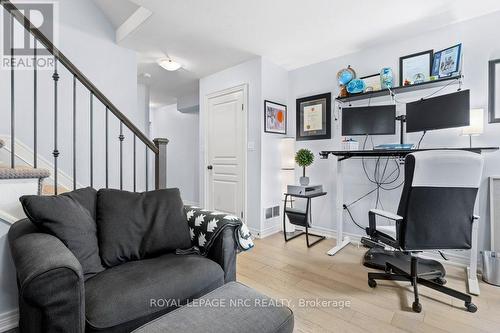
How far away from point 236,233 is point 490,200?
2384 mm

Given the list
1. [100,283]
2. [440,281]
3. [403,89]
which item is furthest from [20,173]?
[403,89]

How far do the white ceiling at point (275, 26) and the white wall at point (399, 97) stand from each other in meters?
0.11

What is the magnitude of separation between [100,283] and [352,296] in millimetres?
1688

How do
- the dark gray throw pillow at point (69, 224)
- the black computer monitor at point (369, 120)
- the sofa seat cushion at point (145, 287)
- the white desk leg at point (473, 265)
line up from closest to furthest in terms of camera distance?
the sofa seat cushion at point (145, 287)
the dark gray throw pillow at point (69, 224)
the white desk leg at point (473, 265)
the black computer monitor at point (369, 120)

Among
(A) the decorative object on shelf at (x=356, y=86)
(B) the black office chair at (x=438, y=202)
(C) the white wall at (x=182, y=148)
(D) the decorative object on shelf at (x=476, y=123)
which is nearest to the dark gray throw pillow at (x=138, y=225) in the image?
(B) the black office chair at (x=438, y=202)

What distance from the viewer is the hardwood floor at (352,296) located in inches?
60.6

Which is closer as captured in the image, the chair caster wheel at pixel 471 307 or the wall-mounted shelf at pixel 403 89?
the chair caster wheel at pixel 471 307

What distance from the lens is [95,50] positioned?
294cm

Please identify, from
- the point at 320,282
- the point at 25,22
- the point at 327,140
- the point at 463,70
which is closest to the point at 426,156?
the point at 320,282

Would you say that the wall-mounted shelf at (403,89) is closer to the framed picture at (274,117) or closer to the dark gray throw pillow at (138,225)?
the framed picture at (274,117)

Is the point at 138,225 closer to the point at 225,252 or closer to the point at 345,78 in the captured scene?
the point at 225,252

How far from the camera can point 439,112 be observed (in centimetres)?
224

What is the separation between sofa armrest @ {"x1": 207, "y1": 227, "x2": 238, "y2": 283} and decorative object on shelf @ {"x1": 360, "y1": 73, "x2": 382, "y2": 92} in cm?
239

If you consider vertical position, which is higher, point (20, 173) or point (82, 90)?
point (82, 90)
